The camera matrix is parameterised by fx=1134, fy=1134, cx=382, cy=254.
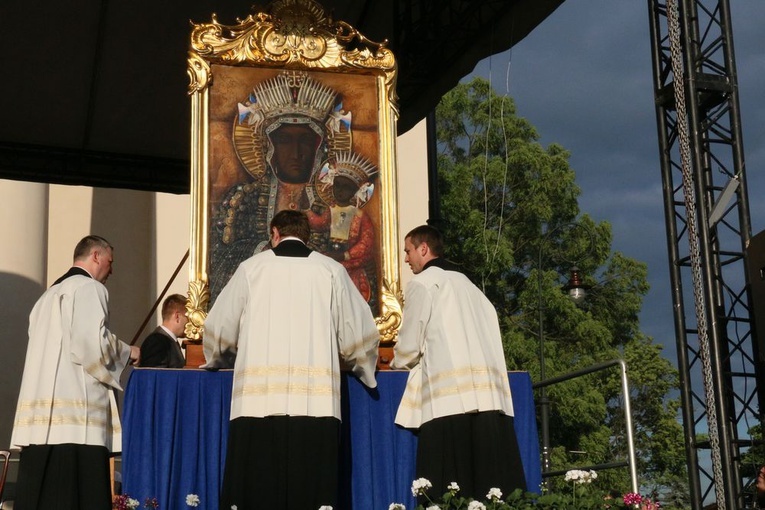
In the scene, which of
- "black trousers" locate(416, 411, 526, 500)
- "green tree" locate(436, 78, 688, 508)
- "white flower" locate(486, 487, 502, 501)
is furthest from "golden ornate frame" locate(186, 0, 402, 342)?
"green tree" locate(436, 78, 688, 508)

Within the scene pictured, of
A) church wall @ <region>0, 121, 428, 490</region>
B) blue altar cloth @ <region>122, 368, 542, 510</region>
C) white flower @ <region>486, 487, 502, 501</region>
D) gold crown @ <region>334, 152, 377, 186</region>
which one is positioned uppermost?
church wall @ <region>0, 121, 428, 490</region>

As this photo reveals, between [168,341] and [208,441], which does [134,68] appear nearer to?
[168,341]

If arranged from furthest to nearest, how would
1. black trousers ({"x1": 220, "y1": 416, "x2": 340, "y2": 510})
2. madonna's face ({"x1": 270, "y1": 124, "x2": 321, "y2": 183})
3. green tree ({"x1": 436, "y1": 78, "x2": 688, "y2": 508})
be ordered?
green tree ({"x1": 436, "y1": 78, "x2": 688, "y2": 508}), madonna's face ({"x1": 270, "y1": 124, "x2": 321, "y2": 183}), black trousers ({"x1": 220, "y1": 416, "x2": 340, "y2": 510})

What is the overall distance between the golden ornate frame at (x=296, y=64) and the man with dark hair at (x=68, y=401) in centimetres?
164

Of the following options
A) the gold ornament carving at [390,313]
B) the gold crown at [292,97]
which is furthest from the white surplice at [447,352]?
the gold crown at [292,97]

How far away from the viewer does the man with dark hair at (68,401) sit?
7.03 meters

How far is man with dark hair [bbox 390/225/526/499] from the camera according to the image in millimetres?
6859

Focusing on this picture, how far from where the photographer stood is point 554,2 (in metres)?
10.3

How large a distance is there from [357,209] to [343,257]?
43cm

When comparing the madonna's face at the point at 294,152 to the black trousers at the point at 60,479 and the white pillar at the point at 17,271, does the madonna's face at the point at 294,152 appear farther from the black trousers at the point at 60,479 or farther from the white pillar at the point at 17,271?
the white pillar at the point at 17,271

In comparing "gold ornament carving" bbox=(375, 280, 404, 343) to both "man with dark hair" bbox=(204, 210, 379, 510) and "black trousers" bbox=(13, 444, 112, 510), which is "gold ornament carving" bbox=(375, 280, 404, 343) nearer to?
"man with dark hair" bbox=(204, 210, 379, 510)

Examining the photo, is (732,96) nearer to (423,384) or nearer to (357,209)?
(357,209)

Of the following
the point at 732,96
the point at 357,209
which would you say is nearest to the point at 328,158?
the point at 357,209

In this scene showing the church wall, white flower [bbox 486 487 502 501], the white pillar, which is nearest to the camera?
white flower [bbox 486 487 502 501]
